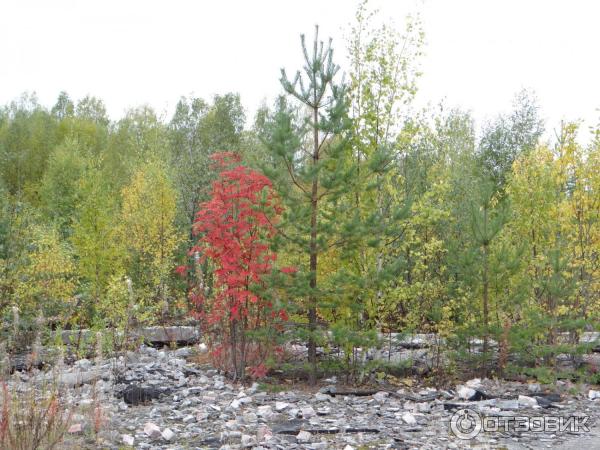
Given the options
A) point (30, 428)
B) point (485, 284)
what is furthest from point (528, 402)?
point (30, 428)

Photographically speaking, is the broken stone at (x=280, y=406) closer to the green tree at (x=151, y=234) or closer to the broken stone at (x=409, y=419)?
the broken stone at (x=409, y=419)

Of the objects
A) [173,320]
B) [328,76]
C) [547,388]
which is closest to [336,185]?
[328,76]

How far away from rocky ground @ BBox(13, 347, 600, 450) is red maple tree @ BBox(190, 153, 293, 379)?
877 millimetres

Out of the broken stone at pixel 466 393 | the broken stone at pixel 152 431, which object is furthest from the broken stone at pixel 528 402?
the broken stone at pixel 152 431

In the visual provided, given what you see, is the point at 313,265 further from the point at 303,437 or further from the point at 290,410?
the point at 303,437

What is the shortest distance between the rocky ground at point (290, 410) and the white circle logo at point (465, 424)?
8cm

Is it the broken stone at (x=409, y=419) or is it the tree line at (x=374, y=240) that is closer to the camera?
the broken stone at (x=409, y=419)

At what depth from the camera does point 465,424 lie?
7.72 metres

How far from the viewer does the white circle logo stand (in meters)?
7.36

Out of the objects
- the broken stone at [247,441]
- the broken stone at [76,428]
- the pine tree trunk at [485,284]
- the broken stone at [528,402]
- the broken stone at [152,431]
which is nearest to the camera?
the broken stone at [247,441]

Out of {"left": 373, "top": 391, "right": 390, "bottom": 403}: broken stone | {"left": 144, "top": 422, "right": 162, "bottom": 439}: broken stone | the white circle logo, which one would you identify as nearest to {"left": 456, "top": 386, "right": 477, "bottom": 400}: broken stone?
the white circle logo

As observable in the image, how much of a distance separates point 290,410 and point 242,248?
244 cm

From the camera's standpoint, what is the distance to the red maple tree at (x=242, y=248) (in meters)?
9.36

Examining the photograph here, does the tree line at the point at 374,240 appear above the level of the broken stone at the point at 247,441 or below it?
above
